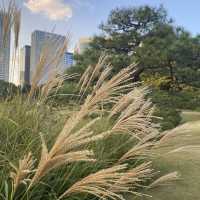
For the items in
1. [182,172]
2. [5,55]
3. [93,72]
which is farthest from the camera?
[182,172]

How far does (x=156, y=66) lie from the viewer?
23.4 metres

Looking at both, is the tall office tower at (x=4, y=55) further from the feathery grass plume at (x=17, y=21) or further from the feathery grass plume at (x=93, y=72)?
the feathery grass plume at (x=93, y=72)

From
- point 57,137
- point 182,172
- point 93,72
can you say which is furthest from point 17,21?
point 182,172

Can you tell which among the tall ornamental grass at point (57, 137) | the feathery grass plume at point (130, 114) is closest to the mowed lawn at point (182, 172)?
the tall ornamental grass at point (57, 137)

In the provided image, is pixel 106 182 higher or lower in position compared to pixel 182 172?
higher

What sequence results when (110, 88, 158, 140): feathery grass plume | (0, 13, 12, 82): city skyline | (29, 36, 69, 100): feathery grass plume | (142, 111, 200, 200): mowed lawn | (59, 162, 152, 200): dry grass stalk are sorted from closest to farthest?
(59, 162, 152, 200): dry grass stalk < (110, 88, 158, 140): feathery grass plume < (29, 36, 69, 100): feathery grass plume < (0, 13, 12, 82): city skyline < (142, 111, 200, 200): mowed lawn

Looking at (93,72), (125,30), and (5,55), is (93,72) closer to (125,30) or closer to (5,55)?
(5,55)

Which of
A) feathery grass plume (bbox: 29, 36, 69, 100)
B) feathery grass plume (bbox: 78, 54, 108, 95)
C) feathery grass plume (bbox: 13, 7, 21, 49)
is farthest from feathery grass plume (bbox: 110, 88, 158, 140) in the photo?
feathery grass plume (bbox: 13, 7, 21, 49)

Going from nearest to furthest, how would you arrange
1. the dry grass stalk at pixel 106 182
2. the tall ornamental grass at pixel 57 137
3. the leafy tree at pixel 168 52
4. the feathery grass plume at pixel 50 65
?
1. the dry grass stalk at pixel 106 182
2. the tall ornamental grass at pixel 57 137
3. the feathery grass plume at pixel 50 65
4. the leafy tree at pixel 168 52

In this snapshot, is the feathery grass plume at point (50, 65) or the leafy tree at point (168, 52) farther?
the leafy tree at point (168, 52)

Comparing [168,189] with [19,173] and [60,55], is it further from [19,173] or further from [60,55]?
[19,173]

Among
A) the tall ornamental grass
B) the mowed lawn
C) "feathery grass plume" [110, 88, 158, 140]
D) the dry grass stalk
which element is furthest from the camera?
the mowed lawn

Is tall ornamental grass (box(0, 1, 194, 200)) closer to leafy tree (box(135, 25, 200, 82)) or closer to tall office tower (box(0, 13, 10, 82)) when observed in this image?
tall office tower (box(0, 13, 10, 82))

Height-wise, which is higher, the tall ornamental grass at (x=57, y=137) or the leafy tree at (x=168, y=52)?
the leafy tree at (x=168, y=52)
